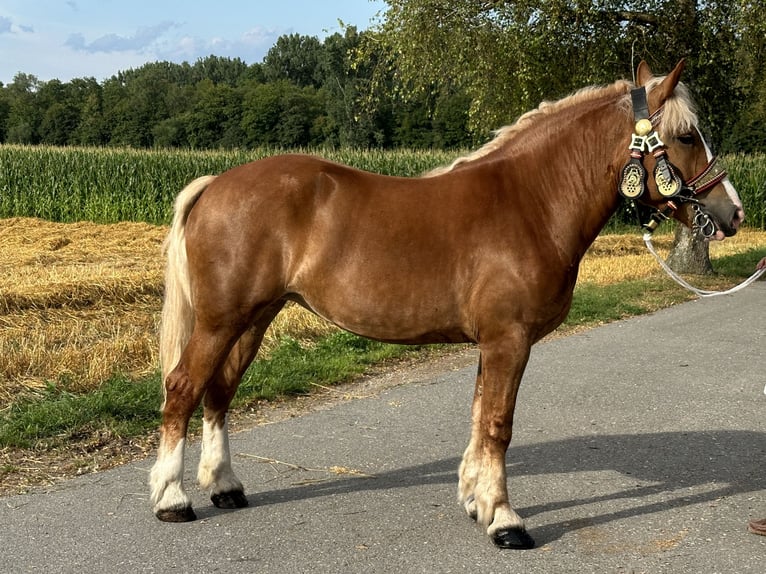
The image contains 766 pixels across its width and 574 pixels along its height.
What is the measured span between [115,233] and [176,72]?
102 metres

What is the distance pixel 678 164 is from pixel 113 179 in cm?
2208

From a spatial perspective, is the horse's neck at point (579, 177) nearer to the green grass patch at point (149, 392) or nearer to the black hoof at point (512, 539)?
the black hoof at point (512, 539)

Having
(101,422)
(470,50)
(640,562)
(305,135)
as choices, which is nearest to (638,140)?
(640,562)

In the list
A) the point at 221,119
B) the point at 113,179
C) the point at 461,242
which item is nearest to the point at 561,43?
the point at 461,242

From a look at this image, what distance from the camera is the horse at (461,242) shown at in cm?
396

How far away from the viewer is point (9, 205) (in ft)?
74.5

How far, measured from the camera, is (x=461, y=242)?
404 cm

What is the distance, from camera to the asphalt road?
12.2 ft

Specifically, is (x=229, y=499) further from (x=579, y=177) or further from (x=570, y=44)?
(x=570, y=44)

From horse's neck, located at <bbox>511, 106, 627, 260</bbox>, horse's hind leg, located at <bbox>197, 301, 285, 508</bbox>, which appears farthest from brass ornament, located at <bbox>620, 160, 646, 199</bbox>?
horse's hind leg, located at <bbox>197, 301, 285, 508</bbox>

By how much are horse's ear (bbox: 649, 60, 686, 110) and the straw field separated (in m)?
4.62

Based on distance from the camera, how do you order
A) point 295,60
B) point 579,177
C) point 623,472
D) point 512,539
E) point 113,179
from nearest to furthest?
point 512,539 → point 579,177 → point 623,472 → point 113,179 → point 295,60

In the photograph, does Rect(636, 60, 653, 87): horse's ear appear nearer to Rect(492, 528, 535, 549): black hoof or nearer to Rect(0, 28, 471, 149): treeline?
Rect(492, 528, 535, 549): black hoof

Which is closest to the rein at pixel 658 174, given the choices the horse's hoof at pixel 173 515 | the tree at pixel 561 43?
the horse's hoof at pixel 173 515
